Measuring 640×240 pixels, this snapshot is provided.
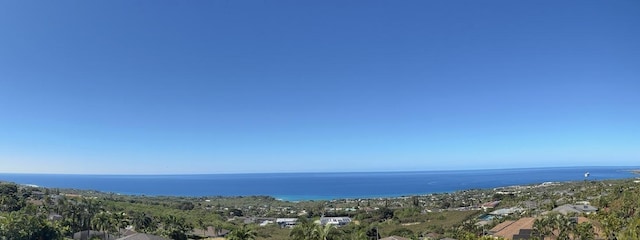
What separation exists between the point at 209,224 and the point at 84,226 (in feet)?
55.0

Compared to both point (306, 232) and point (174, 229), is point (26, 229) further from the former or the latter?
point (306, 232)

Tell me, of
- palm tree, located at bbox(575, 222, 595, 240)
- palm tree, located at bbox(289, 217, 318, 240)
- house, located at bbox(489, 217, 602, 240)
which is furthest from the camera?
house, located at bbox(489, 217, 602, 240)

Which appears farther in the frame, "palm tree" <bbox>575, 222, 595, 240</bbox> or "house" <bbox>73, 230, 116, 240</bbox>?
"house" <bbox>73, 230, 116, 240</bbox>

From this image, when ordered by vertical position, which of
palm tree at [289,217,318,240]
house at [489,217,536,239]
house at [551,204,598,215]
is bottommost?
house at [489,217,536,239]

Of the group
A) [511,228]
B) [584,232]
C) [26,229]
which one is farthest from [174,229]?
[584,232]

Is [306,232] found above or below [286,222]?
above

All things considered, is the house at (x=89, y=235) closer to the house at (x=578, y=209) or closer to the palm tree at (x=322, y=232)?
the palm tree at (x=322, y=232)

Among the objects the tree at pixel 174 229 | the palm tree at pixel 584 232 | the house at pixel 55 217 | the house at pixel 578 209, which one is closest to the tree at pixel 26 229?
the tree at pixel 174 229

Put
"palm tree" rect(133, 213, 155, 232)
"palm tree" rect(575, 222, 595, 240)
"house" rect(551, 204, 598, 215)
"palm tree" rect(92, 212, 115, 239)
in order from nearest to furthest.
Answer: "palm tree" rect(575, 222, 595, 240)
"palm tree" rect(92, 212, 115, 239)
"house" rect(551, 204, 598, 215)
"palm tree" rect(133, 213, 155, 232)

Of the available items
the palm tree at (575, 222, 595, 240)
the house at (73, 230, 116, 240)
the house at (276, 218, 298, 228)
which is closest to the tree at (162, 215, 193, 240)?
the house at (73, 230, 116, 240)

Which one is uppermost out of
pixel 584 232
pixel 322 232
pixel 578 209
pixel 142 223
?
pixel 322 232

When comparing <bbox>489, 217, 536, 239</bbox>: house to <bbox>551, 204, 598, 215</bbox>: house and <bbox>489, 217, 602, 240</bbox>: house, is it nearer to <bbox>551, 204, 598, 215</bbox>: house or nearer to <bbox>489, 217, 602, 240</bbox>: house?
<bbox>489, 217, 602, 240</bbox>: house

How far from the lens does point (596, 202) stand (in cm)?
5088

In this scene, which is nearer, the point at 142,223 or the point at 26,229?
the point at 26,229
